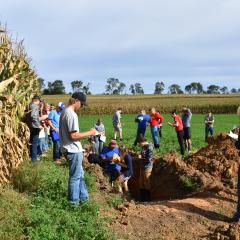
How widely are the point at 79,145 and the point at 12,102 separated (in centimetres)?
304

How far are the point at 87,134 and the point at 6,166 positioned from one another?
2568 mm

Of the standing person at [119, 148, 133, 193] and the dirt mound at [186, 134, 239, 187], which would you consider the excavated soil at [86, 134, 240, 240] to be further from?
the standing person at [119, 148, 133, 193]

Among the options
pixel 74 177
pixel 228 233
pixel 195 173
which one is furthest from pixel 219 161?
pixel 74 177

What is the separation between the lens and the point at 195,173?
11.6 m

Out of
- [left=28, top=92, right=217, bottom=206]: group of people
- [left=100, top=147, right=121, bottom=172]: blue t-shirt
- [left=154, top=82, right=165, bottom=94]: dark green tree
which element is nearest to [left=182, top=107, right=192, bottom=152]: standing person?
[left=28, top=92, right=217, bottom=206]: group of people

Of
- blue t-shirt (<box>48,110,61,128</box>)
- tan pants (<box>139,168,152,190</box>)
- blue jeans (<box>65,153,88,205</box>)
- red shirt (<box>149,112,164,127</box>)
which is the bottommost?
tan pants (<box>139,168,152,190</box>)

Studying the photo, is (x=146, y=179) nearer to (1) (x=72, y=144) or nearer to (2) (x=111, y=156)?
(2) (x=111, y=156)

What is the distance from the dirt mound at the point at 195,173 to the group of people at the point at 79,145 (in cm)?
53

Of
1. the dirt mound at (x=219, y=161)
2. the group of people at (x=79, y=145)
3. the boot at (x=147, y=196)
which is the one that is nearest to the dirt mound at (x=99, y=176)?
the group of people at (x=79, y=145)

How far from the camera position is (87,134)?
762 cm

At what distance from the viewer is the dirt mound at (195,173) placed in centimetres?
1117

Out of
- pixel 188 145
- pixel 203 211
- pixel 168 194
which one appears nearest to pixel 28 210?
pixel 203 211

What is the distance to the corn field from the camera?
9.42 metres

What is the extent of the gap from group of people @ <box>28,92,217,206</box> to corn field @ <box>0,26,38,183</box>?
39 cm
